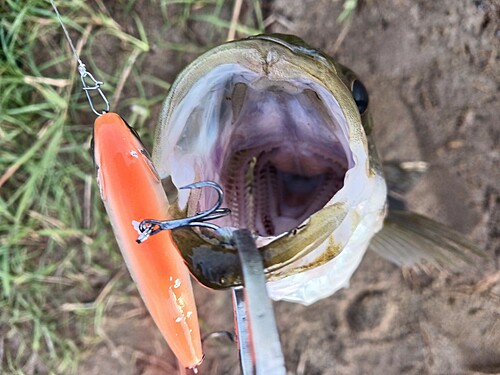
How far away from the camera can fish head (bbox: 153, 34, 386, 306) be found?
1.54 m

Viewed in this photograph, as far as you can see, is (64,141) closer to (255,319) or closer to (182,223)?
(182,223)

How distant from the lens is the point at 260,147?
7.00 feet

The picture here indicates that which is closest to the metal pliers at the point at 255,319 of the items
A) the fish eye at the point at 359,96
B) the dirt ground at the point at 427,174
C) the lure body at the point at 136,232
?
the lure body at the point at 136,232

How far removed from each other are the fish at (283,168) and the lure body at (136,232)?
95 millimetres

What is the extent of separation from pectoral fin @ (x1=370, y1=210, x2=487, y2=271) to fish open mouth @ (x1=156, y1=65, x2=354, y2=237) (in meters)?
0.39

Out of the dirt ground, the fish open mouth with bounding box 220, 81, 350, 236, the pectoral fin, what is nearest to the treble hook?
the fish open mouth with bounding box 220, 81, 350, 236

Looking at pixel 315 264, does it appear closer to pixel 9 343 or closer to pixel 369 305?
pixel 369 305

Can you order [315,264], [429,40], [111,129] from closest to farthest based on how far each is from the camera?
[111,129], [315,264], [429,40]

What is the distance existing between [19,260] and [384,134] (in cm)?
183

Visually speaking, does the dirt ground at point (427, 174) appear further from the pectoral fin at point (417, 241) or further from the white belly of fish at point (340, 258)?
the white belly of fish at point (340, 258)

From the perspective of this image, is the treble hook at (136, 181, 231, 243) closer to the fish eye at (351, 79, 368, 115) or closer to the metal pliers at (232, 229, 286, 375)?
the metal pliers at (232, 229, 286, 375)

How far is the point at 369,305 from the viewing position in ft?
8.93

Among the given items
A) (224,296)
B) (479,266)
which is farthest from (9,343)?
(479,266)

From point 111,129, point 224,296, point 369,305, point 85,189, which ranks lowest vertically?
point 369,305
